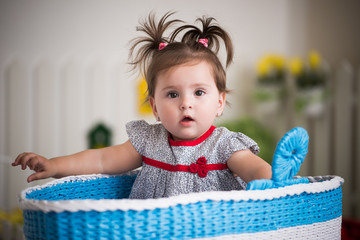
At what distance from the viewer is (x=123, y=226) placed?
23.7 inches

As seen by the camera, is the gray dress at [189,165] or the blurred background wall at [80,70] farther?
the blurred background wall at [80,70]

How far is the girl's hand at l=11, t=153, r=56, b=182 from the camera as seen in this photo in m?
0.83

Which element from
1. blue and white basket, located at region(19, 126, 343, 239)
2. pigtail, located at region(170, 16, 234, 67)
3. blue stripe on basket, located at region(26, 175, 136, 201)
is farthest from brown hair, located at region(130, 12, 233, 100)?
blue and white basket, located at region(19, 126, 343, 239)

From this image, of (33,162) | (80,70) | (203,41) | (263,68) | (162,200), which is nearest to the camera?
(162,200)

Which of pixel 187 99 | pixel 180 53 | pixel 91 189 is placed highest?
pixel 180 53

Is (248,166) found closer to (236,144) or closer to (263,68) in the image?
(236,144)

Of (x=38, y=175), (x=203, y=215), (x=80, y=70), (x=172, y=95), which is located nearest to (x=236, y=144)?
(x=172, y=95)

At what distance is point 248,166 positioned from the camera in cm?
85

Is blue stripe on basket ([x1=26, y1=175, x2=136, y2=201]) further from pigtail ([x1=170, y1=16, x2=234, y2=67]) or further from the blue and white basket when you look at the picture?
pigtail ([x1=170, y1=16, x2=234, y2=67])

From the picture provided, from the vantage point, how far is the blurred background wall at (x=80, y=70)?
6.79 feet

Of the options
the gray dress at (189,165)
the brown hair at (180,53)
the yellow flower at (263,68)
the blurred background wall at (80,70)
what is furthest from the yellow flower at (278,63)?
the gray dress at (189,165)

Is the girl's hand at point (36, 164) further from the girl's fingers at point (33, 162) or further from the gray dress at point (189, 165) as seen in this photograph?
the gray dress at point (189, 165)

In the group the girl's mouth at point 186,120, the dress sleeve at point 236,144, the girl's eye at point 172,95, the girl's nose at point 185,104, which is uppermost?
the girl's eye at point 172,95

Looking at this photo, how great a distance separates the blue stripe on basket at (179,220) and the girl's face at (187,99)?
0.91 feet
